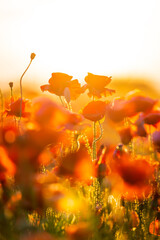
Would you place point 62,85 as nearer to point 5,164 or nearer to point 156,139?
point 156,139

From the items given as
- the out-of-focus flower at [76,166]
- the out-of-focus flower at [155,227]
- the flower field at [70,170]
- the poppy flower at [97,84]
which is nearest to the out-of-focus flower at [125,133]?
the flower field at [70,170]

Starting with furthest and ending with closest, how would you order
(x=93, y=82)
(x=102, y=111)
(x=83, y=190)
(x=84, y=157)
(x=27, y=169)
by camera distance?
(x=93, y=82) → (x=83, y=190) → (x=102, y=111) → (x=84, y=157) → (x=27, y=169)

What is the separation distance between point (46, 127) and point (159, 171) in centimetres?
59

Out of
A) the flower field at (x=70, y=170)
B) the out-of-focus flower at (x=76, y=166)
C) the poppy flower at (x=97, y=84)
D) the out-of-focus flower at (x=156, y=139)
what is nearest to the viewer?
the flower field at (x=70, y=170)

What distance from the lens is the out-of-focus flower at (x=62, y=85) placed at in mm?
1322

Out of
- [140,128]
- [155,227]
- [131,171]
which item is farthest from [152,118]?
[155,227]

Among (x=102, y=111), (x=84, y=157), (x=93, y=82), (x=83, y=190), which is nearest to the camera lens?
(x=84, y=157)

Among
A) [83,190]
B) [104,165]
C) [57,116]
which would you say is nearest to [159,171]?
[83,190]

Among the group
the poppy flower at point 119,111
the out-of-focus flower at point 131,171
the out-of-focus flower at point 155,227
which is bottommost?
the out-of-focus flower at point 155,227

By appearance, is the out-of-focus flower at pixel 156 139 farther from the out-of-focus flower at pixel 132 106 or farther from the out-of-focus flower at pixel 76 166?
the out-of-focus flower at pixel 76 166

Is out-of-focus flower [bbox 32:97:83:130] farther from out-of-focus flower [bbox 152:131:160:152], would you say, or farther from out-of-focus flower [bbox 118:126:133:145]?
out-of-focus flower [bbox 152:131:160:152]

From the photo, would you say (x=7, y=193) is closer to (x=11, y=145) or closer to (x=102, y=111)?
(x=11, y=145)

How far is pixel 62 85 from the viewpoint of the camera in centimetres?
133

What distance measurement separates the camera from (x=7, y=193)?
0.63m
